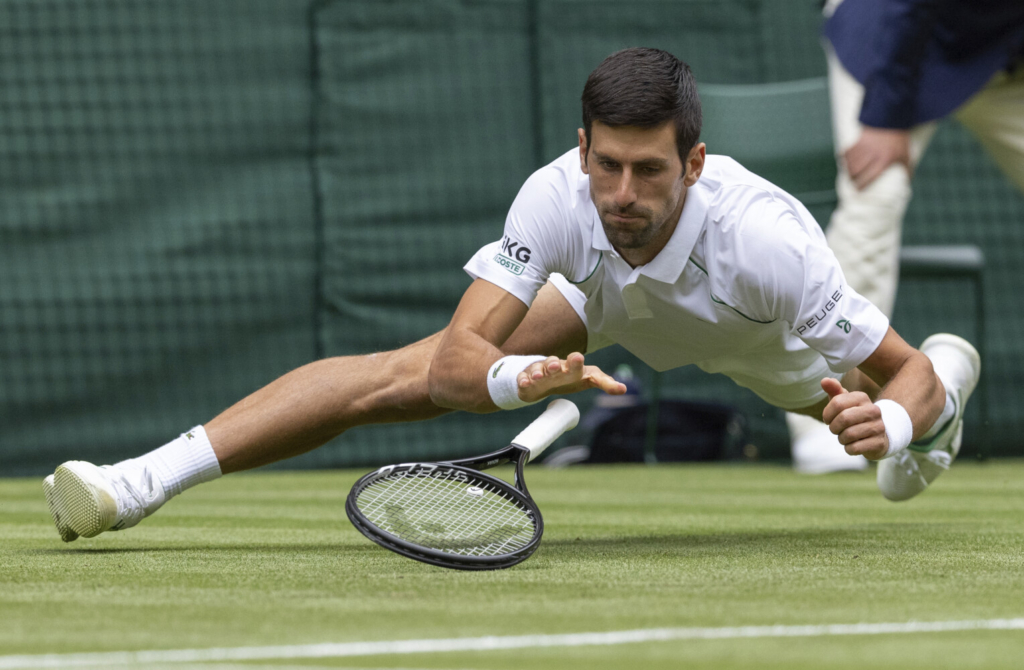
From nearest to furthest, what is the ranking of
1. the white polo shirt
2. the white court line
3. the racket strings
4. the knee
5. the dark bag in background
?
the white court line
the racket strings
the white polo shirt
the knee
the dark bag in background

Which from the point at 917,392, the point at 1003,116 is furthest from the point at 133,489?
the point at 1003,116

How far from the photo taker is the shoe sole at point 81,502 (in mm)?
2920

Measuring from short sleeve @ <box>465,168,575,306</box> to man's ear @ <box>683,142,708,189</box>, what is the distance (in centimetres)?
29

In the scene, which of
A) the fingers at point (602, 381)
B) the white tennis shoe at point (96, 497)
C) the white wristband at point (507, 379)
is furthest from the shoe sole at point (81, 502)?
the fingers at point (602, 381)

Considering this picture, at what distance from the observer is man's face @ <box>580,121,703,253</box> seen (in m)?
2.75

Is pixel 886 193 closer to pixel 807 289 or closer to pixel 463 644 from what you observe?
pixel 807 289

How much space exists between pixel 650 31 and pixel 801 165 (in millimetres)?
1371

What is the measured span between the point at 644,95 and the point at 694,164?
24 centimetres

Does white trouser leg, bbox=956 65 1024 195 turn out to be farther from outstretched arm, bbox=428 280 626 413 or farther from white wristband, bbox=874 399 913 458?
outstretched arm, bbox=428 280 626 413

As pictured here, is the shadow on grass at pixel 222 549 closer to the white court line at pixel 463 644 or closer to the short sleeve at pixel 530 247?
the short sleeve at pixel 530 247

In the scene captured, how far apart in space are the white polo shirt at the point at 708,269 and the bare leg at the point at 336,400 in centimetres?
17

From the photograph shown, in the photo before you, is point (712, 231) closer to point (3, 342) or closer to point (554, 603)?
point (554, 603)

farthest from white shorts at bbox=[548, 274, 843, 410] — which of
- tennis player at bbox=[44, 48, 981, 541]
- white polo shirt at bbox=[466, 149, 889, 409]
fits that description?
white polo shirt at bbox=[466, 149, 889, 409]

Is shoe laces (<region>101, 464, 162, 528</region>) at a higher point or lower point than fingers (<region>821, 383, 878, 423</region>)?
lower
